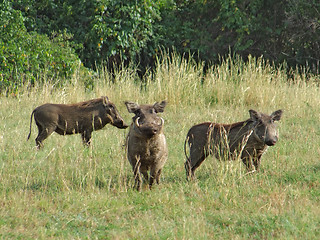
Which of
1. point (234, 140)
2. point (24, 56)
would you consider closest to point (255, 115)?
point (234, 140)

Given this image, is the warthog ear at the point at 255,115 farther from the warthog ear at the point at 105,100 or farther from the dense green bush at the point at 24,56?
the dense green bush at the point at 24,56

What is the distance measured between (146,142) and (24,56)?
6.63 meters

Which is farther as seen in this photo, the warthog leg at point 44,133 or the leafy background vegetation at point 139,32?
the leafy background vegetation at point 139,32

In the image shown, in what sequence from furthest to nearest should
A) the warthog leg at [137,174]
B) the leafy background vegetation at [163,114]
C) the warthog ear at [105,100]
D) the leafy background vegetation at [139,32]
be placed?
the leafy background vegetation at [139,32], the warthog ear at [105,100], the warthog leg at [137,174], the leafy background vegetation at [163,114]

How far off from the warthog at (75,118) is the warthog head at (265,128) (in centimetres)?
228

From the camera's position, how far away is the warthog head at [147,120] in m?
4.93

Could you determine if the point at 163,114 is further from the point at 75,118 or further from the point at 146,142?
the point at 146,142

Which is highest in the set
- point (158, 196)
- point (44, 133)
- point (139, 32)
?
point (139, 32)

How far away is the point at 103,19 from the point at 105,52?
1009 millimetres

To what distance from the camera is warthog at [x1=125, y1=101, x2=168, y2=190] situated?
4992 millimetres

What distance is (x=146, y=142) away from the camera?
16.7ft

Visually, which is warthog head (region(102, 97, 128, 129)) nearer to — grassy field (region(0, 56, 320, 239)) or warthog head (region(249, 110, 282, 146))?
grassy field (region(0, 56, 320, 239))

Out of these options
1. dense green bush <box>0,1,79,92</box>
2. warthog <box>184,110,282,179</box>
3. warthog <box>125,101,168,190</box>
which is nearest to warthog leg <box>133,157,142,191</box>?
warthog <box>125,101,168,190</box>

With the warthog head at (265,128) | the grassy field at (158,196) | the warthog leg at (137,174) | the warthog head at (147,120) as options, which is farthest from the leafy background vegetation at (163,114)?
the warthog head at (147,120)
